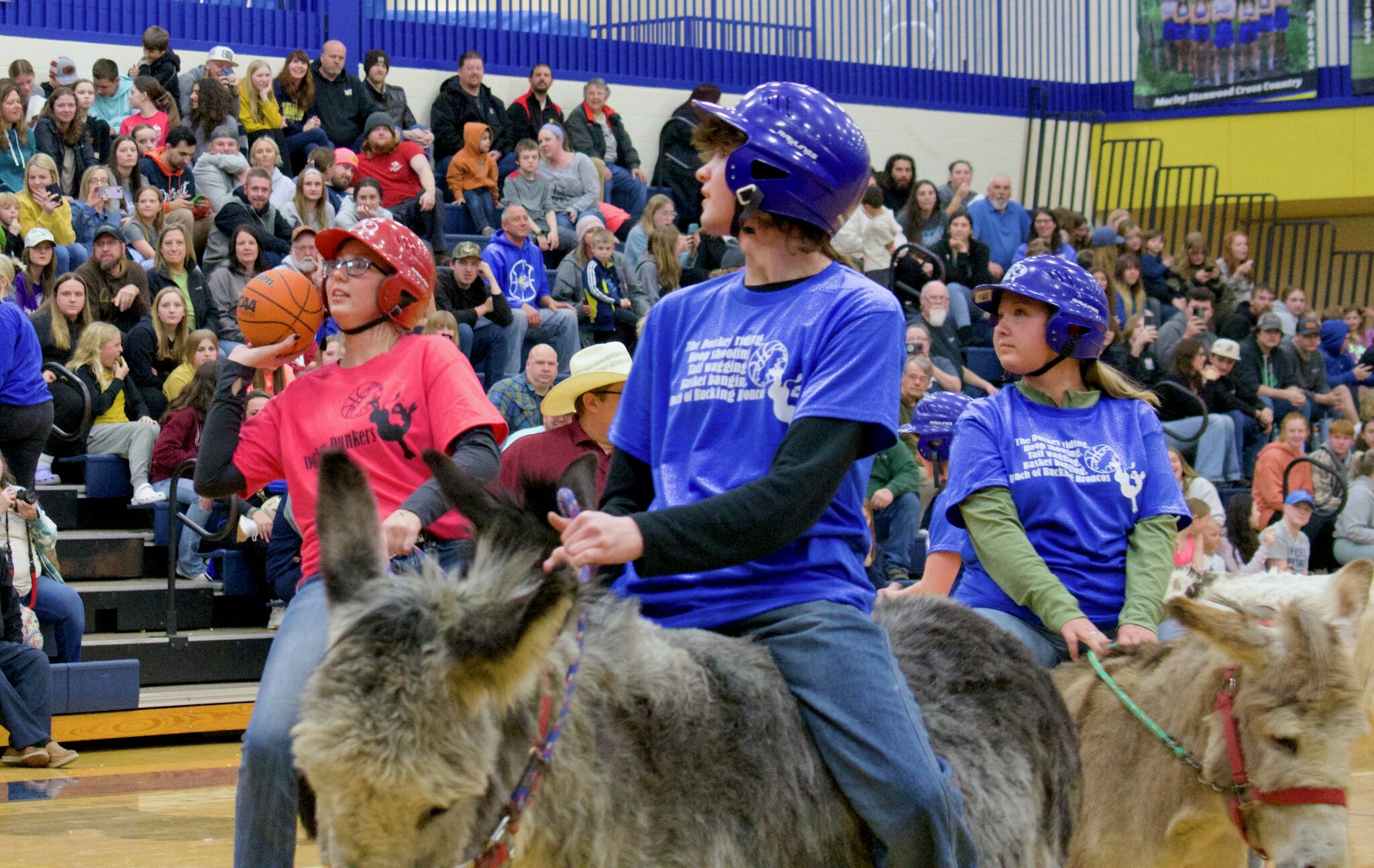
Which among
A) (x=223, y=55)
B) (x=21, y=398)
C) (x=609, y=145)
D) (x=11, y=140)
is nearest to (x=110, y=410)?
(x=21, y=398)

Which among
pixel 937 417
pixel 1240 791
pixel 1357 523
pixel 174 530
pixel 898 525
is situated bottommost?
pixel 1357 523

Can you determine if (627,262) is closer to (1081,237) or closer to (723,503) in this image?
(1081,237)

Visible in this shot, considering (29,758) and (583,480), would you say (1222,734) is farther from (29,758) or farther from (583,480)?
(29,758)

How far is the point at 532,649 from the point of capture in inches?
94.0

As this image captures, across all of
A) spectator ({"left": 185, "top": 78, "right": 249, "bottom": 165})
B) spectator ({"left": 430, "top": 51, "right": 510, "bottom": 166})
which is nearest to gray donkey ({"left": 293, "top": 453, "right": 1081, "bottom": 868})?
spectator ({"left": 185, "top": 78, "right": 249, "bottom": 165})

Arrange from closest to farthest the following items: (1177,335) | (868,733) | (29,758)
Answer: (868,733), (29,758), (1177,335)

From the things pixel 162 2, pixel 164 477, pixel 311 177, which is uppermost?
pixel 162 2

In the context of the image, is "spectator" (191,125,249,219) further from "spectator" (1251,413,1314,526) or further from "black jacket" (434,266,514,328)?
"spectator" (1251,413,1314,526)

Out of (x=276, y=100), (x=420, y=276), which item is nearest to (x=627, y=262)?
(x=276, y=100)

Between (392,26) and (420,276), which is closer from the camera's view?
(420,276)

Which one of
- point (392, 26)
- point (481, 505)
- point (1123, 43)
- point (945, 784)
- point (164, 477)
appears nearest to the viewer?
point (481, 505)

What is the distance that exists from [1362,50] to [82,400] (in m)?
21.1

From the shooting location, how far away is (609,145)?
1941 cm

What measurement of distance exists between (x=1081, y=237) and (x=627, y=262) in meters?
7.85
